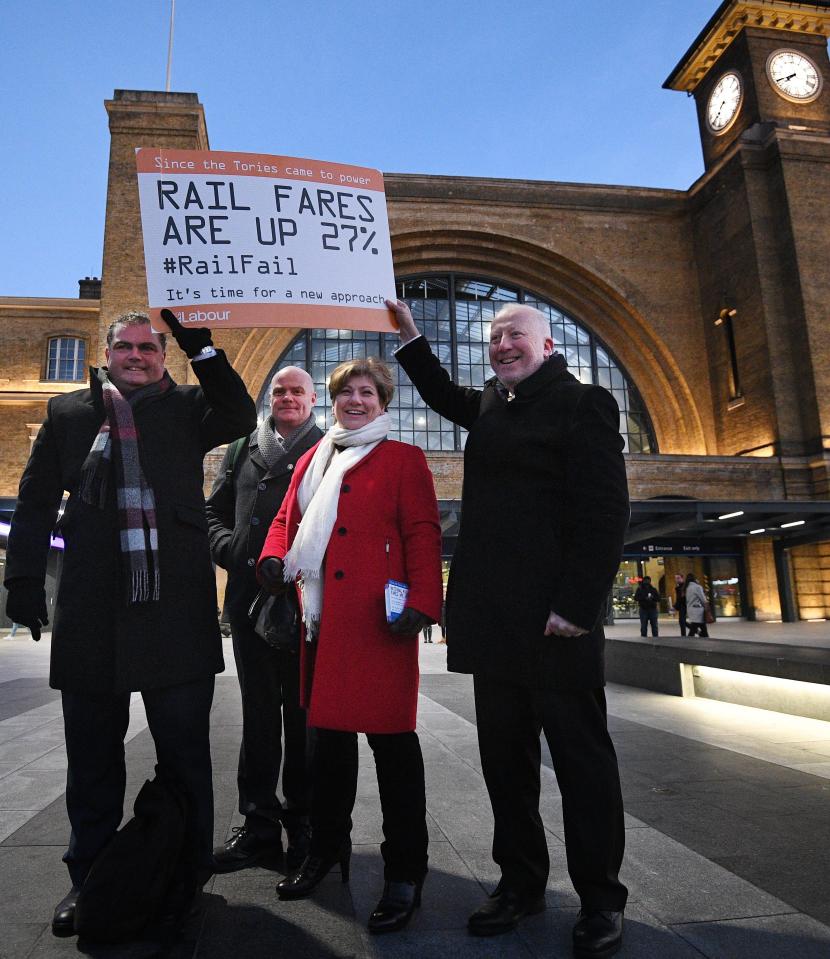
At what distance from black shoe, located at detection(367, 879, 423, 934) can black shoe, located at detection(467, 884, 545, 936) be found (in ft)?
0.62

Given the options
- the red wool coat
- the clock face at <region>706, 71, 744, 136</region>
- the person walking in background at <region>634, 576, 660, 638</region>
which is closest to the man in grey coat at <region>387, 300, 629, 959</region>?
the red wool coat

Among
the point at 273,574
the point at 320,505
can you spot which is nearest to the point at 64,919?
the point at 273,574

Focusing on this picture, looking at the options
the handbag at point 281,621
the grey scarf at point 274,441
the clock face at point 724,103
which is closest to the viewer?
the handbag at point 281,621

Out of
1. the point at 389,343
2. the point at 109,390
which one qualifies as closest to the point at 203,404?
the point at 109,390

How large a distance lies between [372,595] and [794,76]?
32443 millimetres

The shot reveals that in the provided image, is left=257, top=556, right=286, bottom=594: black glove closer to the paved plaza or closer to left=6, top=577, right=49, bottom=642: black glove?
left=6, top=577, right=49, bottom=642: black glove

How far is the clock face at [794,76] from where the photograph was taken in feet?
85.1

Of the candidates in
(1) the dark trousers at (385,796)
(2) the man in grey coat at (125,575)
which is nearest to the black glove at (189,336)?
(2) the man in grey coat at (125,575)

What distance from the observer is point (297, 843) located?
2654 mm

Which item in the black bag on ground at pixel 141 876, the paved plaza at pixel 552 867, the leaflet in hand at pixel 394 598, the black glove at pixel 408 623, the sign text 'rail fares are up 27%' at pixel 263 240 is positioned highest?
the sign text 'rail fares are up 27%' at pixel 263 240

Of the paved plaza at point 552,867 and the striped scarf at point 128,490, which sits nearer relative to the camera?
the paved plaza at point 552,867

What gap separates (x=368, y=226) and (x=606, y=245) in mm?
26818

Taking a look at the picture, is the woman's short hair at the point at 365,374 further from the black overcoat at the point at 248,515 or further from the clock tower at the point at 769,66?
the clock tower at the point at 769,66

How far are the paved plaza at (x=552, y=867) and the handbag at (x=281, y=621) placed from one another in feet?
2.75
